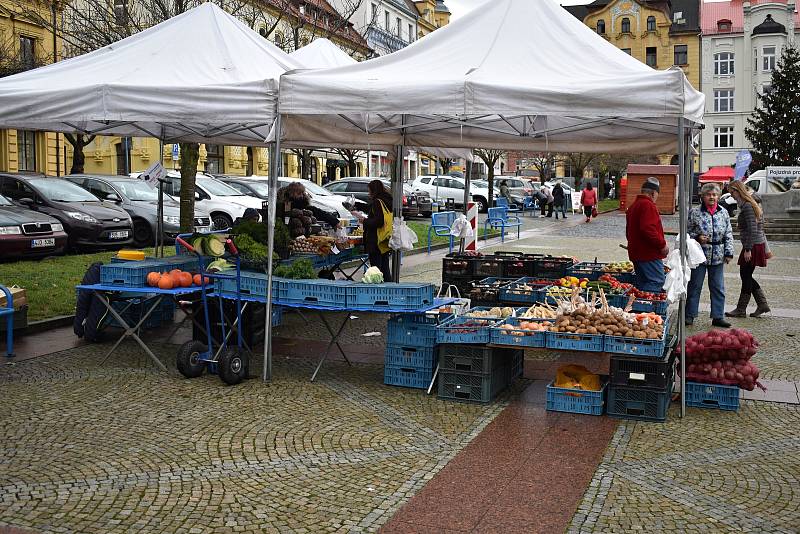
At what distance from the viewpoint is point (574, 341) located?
7004 millimetres


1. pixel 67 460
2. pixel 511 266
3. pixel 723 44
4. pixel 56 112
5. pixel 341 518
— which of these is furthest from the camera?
pixel 723 44

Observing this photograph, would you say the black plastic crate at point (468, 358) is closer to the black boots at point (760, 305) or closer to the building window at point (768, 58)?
the black boots at point (760, 305)

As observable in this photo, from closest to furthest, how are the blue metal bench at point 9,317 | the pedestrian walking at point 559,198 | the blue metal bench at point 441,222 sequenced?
1. the blue metal bench at point 9,317
2. the blue metal bench at point 441,222
3. the pedestrian walking at point 559,198

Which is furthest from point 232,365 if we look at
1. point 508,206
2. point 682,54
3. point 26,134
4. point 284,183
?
point 682,54

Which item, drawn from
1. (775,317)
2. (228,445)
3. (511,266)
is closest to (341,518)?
(228,445)

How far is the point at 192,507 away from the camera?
4953 millimetres

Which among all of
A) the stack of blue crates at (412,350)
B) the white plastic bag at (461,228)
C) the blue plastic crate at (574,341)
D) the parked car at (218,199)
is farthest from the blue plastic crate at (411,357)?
the parked car at (218,199)

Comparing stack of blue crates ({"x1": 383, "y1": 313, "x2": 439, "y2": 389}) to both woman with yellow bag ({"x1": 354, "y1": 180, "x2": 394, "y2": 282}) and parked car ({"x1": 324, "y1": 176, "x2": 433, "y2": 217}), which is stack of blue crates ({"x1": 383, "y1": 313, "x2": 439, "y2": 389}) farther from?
parked car ({"x1": 324, "y1": 176, "x2": 433, "y2": 217})

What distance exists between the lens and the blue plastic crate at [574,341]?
692 cm

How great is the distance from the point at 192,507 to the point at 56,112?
17.4ft

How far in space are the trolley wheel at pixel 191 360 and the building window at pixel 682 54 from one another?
258 feet

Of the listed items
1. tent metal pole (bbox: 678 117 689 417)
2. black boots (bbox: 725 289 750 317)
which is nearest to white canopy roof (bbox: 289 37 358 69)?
tent metal pole (bbox: 678 117 689 417)

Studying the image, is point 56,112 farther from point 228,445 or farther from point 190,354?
point 228,445

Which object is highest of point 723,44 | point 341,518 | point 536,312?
point 723,44
